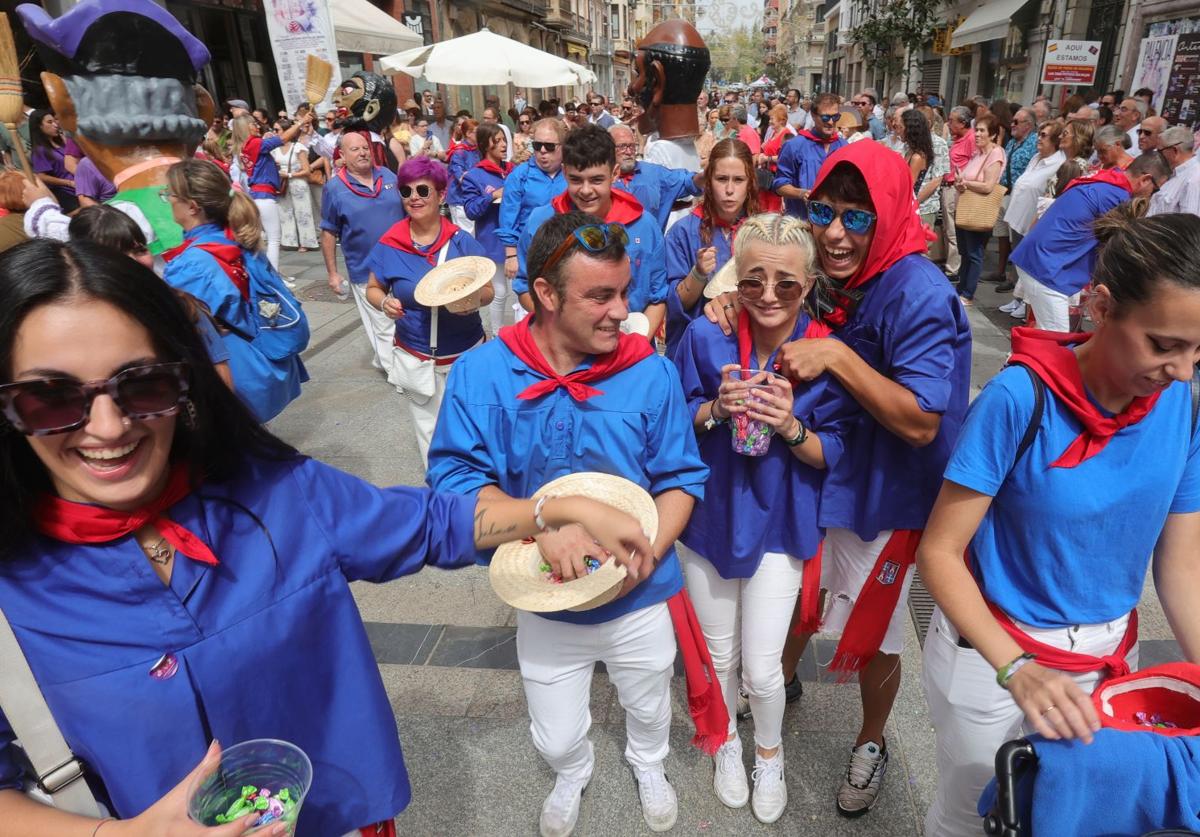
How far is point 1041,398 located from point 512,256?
436 centimetres

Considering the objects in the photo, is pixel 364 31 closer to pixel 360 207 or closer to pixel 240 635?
pixel 360 207

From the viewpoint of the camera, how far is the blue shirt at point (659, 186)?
18.1ft

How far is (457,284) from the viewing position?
13.6 ft

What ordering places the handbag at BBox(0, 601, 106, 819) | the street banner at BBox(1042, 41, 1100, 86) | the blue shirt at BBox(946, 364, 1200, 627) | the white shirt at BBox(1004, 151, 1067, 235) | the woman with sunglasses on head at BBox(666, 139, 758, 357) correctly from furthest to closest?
the street banner at BBox(1042, 41, 1100, 86)
the white shirt at BBox(1004, 151, 1067, 235)
the woman with sunglasses on head at BBox(666, 139, 758, 357)
the blue shirt at BBox(946, 364, 1200, 627)
the handbag at BBox(0, 601, 106, 819)

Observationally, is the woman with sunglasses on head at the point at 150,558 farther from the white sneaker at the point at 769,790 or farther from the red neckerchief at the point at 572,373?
the white sneaker at the point at 769,790

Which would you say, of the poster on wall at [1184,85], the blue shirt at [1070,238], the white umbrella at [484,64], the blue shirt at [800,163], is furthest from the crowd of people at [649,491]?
the poster on wall at [1184,85]

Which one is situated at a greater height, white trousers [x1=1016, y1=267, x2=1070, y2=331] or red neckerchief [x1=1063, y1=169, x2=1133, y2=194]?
red neckerchief [x1=1063, y1=169, x2=1133, y2=194]

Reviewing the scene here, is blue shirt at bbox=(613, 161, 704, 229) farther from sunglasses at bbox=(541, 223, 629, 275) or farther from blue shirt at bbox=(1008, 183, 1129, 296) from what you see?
sunglasses at bbox=(541, 223, 629, 275)

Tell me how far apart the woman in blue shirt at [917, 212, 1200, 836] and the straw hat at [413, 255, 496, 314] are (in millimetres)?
2728

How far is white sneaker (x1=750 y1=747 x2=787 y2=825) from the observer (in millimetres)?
2604

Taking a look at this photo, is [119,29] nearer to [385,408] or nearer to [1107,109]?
[385,408]

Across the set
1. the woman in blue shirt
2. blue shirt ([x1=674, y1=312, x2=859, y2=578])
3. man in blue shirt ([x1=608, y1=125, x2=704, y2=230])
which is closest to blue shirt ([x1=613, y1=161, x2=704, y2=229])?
man in blue shirt ([x1=608, y1=125, x2=704, y2=230])

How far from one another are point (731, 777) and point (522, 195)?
15.2 ft

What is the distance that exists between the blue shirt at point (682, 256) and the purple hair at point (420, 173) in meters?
1.52
